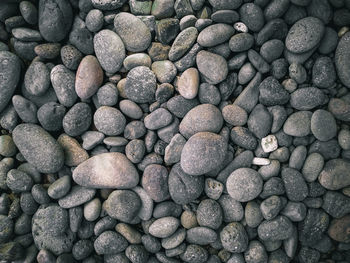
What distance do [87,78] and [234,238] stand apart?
1.00 metres

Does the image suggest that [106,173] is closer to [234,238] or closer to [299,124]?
[234,238]

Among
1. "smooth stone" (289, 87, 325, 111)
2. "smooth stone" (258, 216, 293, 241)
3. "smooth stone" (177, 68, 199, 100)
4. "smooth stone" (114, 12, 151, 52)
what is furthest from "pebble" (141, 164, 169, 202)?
"smooth stone" (289, 87, 325, 111)

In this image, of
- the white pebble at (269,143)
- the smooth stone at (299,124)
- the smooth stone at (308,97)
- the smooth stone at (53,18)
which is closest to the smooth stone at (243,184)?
the white pebble at (269,143)

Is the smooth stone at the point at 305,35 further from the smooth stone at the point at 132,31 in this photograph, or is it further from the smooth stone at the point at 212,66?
the smooth stone at the point at 132,31

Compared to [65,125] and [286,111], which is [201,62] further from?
[65,125]

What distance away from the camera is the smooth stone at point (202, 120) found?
1.37 metres

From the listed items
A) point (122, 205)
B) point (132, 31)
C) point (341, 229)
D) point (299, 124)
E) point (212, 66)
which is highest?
point (132, 31)

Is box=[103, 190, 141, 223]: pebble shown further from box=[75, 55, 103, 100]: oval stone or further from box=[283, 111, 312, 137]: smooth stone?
box=[283, 111, 312, 137]: smooth stone

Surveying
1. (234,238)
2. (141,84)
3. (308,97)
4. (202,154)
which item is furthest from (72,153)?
(308,97)

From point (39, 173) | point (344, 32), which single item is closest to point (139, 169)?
point (39, 173)

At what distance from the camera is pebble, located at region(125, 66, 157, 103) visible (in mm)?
1394

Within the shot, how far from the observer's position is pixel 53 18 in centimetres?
137

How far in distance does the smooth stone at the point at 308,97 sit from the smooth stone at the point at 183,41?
0.53 metres

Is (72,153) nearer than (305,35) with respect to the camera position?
No
